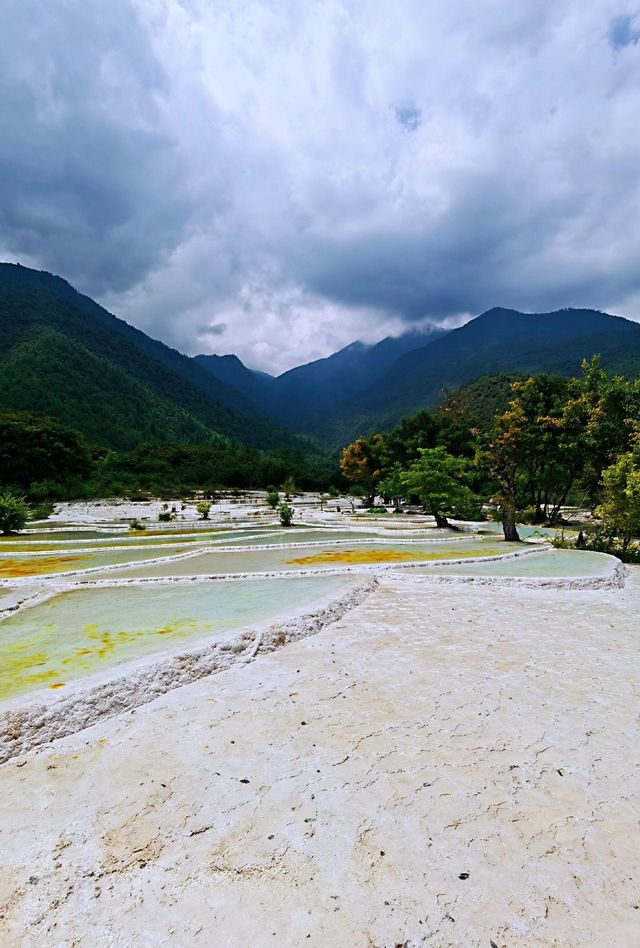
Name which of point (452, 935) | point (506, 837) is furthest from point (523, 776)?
point (452, 935)

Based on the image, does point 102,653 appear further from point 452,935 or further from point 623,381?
point 623,381

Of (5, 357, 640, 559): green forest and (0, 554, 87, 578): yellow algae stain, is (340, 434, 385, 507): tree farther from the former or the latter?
(0, 554, 87, 578): yellow algae stain

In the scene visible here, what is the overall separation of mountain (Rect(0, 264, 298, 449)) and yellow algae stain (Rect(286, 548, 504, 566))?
2627 inches

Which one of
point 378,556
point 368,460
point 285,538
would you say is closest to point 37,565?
point 285,538

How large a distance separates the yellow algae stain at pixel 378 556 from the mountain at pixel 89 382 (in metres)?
66.7

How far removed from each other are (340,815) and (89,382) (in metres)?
105

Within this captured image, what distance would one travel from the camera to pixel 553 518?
98.3 feet

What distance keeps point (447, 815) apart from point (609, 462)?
25731 mm

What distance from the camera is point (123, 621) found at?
6785mm

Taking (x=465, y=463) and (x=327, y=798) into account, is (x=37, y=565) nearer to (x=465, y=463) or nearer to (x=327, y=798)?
(x=327, y=798)

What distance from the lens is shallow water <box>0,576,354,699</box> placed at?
16.5ft

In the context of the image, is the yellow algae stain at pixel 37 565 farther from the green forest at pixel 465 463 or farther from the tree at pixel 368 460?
the tree at pixel 368 460

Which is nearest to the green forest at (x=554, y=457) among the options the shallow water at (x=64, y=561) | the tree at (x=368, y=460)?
the tree at (x=368, y=460)

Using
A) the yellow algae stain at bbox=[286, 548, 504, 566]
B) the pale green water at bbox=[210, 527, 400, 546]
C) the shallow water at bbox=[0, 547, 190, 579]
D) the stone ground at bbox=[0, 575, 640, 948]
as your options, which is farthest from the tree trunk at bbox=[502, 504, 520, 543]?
the stone ground at bbox=[0, 575, 640, 948]
